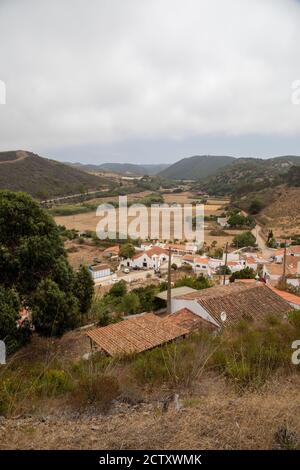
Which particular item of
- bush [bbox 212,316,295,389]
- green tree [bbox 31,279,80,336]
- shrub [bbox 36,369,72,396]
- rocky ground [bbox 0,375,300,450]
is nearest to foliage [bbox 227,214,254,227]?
green tree [bbox 31,279,80,336]

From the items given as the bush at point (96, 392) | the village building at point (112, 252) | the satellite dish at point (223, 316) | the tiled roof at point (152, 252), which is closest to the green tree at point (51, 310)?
the satellite dish at point (223, 316)

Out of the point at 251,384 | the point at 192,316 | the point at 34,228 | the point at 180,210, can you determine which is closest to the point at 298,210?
the point at 180,210

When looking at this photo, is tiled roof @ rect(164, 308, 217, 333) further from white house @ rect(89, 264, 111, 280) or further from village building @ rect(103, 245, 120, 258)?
village building @ rect(103, 245, 120, 258)

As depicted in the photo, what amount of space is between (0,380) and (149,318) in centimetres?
626

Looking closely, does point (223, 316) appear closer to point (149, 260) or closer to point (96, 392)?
point (96, 392)

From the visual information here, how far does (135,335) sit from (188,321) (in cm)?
322

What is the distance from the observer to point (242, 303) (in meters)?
12.9

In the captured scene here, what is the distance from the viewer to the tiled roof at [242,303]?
12000 mm

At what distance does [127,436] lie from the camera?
3113mm

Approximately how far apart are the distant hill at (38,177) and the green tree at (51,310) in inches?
2904

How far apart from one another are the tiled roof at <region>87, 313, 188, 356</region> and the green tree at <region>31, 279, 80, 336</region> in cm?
→ 97

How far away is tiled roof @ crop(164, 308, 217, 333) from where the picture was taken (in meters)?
11.2
